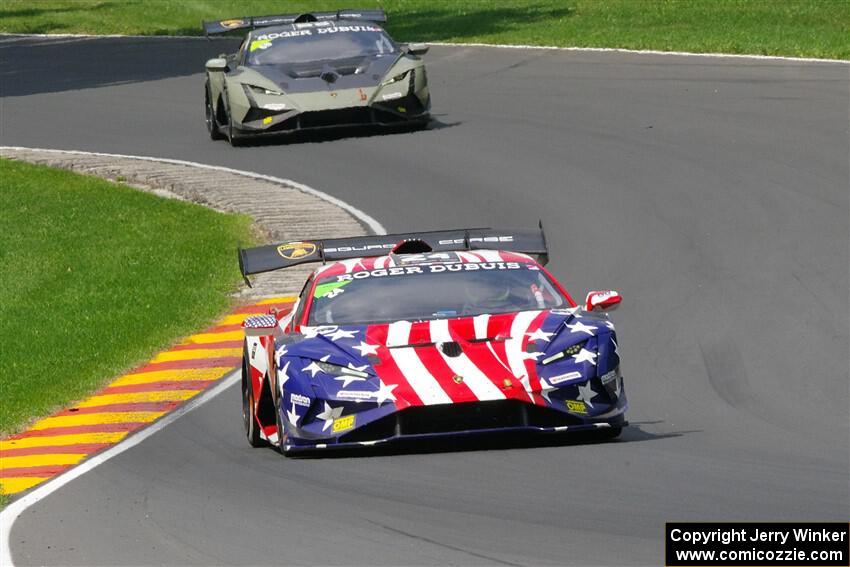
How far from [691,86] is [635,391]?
597 inches

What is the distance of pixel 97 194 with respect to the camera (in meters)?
24.0

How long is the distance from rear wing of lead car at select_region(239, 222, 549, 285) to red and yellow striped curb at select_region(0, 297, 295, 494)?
1.77 metres

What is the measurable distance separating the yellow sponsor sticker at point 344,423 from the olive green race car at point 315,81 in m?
14.2

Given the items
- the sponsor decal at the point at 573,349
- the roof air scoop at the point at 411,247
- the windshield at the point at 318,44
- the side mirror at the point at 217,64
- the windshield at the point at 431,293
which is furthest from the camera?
the windshield at the point at 318,44

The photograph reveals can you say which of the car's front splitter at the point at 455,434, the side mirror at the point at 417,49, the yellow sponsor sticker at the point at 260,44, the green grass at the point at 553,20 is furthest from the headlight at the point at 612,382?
the green grass at the point at 553,20

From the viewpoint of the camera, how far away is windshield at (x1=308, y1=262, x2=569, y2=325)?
1169 cm

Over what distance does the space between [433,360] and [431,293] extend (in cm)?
118

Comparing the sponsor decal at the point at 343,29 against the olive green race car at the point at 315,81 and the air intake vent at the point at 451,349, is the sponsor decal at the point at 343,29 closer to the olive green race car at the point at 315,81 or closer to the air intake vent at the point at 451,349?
the olive green race car at the point at 315,81

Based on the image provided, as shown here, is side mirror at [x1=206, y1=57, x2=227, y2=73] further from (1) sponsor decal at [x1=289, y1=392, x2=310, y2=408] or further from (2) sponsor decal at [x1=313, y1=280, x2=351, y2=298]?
(1) sponsor decal at [x1=289, y1=392, x2=310, y2=408]

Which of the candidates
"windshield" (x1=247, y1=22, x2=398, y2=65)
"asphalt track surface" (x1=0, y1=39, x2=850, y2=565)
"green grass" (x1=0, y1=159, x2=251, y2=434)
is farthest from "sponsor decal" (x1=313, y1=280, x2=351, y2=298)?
"windshield" (x1=247, y1=22, x2=398, y2=65)

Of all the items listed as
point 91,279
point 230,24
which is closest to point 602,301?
point 91,279

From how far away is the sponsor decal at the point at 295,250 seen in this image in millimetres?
12812

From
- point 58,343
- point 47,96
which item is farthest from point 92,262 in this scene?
point 47,96

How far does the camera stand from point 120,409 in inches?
581
